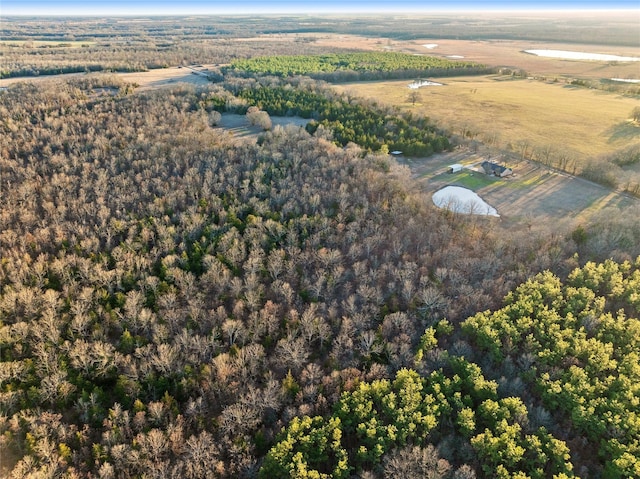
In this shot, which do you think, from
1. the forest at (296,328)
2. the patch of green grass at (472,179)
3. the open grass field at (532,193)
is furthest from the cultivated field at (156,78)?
the patch of green grass at (472,179)

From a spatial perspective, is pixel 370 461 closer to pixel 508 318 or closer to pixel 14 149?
pixel 508 318

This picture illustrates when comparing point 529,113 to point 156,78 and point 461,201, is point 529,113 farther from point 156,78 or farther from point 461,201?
point 156,78

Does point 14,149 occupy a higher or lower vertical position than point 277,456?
higher

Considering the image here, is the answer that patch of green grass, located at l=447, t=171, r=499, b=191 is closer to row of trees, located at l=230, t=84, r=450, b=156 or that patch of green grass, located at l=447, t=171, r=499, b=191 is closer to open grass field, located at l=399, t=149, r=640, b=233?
open grass field, located at l=399, t=149, r=640, b=233

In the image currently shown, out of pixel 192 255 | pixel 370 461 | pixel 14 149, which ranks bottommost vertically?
pixel 370 461

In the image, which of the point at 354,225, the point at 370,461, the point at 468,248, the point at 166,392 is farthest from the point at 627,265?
the point at 166,392

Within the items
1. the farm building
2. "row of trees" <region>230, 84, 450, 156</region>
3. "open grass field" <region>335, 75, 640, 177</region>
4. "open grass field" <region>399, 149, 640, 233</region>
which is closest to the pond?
"open grass field" <region>399, 149, 640, 233</region>
